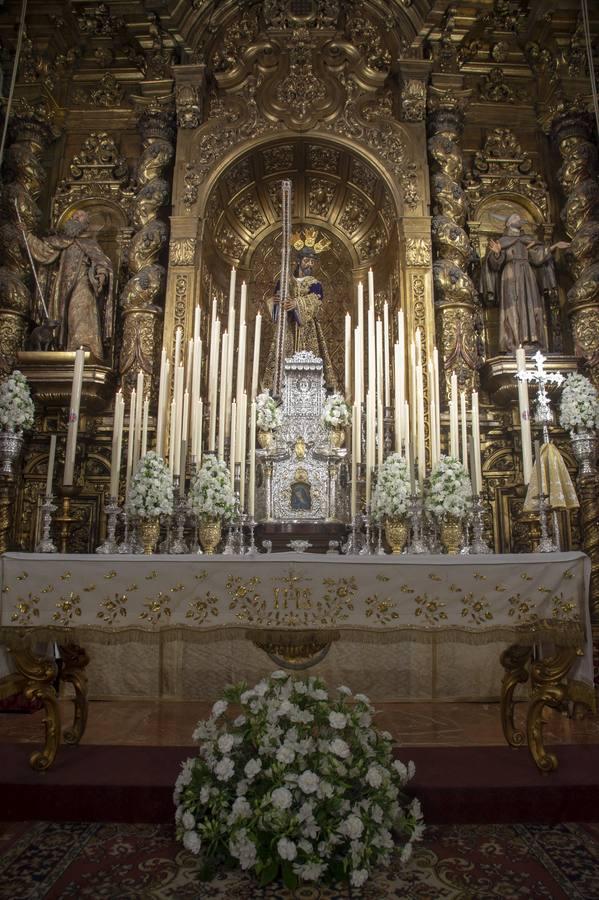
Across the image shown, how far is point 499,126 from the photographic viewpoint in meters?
8.60

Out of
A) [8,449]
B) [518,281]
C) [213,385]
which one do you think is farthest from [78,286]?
[518,281]

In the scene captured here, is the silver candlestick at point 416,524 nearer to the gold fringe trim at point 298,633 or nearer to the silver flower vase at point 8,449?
the gold fringe trim at point 298,633

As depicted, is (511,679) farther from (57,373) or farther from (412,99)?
(412,99)

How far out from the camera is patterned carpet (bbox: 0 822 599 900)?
2193 mm

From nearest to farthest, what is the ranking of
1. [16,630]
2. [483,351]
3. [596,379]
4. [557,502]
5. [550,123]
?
[16,630] < [557,502] < [596,379] < [483,351] < [550,123]

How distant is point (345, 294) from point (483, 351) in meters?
2.02

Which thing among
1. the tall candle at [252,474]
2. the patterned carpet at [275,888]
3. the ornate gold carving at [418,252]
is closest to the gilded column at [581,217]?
the ornate gold carving at [418,252]

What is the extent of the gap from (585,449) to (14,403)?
5400 millimetres

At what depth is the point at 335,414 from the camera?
634cm

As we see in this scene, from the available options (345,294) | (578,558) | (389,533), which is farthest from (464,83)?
(578,558)

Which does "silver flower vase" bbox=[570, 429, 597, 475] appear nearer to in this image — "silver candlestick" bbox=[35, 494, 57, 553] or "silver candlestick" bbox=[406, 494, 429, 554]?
"silver candlestick" bbox=[406, 494, 429, 554]

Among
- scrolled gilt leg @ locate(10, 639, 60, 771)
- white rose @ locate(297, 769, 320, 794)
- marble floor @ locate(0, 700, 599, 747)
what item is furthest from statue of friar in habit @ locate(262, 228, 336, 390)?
white rose @ locate(297, 769, 320, 794)

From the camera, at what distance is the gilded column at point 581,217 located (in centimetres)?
712

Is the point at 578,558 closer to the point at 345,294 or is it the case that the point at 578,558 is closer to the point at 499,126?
the point at 345,294
